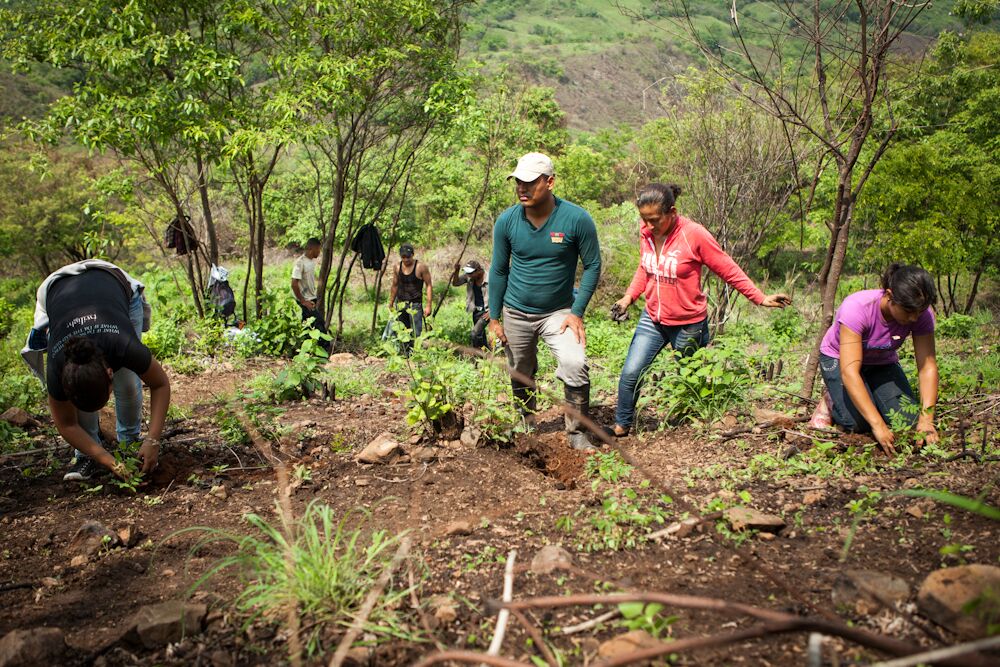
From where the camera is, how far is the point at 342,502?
3463 millimetres

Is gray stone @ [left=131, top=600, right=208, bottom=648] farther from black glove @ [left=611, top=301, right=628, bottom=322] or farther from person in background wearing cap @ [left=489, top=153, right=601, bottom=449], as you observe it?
black glove @ [left=611, top=301, right=628, bottom=322]

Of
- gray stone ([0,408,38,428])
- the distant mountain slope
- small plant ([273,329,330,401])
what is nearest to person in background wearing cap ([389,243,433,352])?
small plant ([273,329,330,401])

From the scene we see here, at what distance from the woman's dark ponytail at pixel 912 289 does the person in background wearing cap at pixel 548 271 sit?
1.65m

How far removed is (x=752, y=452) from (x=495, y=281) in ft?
6.33

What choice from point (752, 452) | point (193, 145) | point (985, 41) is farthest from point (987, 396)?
point (985, 41)

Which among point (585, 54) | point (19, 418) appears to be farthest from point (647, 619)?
point (585, 54)

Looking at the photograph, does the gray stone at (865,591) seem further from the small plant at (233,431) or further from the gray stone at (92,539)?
the small plant at (233,431)

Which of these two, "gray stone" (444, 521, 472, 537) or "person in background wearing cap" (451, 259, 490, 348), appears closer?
"gray stone" (444, 521, 472, 537)

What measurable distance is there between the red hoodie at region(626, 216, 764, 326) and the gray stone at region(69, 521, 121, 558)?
131 inches

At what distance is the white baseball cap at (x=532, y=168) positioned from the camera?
4.15 m

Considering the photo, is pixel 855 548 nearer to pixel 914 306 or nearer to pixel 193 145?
pixel 914 306

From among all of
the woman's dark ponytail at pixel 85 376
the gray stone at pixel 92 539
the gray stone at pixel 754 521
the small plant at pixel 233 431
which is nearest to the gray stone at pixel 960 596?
the gray stone at pixel 754 521

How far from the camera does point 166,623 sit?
7.57ft

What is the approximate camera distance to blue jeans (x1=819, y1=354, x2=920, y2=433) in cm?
405
